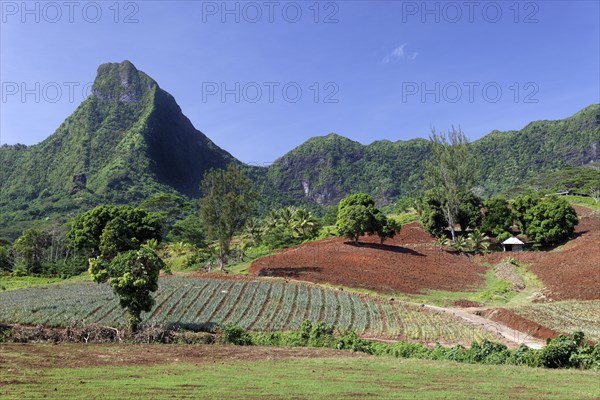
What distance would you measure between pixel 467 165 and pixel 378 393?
209 feet

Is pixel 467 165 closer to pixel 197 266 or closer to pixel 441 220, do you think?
pixel 441 220

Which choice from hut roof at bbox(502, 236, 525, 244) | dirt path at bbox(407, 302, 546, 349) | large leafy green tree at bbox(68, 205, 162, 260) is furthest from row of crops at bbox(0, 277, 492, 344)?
hut roof at bbox(502, 236, 525, 244)

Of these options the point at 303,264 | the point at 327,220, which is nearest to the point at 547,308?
the point at 303,264

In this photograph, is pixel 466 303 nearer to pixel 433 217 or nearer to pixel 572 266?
pixel 572 266

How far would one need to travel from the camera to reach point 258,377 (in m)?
15.5

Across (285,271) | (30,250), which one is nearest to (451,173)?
(285,271)

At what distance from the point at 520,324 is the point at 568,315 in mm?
4293

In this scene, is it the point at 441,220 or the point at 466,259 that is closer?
the point at 466,259

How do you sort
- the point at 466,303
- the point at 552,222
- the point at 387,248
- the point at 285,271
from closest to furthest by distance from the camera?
the point at 466,303, the point at 285,271, the point at 387,248, the point at 552,222

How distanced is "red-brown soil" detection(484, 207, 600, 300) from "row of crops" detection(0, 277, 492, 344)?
13.4 m

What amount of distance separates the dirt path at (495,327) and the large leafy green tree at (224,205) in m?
22.4

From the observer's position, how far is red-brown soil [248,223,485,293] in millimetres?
44594

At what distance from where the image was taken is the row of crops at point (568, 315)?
89.6ft

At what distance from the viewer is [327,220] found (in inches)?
4333
